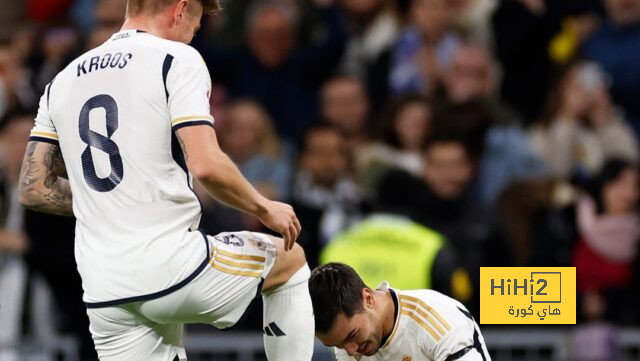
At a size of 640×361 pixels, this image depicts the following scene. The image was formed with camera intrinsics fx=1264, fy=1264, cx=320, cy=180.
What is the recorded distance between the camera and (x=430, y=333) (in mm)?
4984

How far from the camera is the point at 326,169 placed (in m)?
9.09

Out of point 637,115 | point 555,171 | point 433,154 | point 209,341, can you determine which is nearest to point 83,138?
point 209,341

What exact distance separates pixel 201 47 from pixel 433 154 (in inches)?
92.7

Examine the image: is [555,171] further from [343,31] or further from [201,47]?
[201,47]

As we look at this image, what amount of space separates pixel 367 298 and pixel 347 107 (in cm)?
476

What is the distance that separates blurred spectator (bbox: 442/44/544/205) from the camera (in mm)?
8914

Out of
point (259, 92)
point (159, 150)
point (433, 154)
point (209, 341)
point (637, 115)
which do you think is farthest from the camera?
point (259, 92)

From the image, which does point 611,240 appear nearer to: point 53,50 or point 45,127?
point 45,127

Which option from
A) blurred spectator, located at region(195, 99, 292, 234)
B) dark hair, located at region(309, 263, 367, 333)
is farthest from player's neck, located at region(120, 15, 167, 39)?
blurred spectator, located at region(195, 99, 292, 234)

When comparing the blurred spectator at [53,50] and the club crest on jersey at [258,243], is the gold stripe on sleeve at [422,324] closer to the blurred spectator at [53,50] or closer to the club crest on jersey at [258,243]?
the club crest on jersey at [258,243]

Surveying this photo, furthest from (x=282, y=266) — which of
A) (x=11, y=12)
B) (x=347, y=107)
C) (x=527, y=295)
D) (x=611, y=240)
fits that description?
Answer: (x=11, y=12)

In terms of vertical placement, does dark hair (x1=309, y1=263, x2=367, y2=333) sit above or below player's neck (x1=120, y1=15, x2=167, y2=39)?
Answer: below

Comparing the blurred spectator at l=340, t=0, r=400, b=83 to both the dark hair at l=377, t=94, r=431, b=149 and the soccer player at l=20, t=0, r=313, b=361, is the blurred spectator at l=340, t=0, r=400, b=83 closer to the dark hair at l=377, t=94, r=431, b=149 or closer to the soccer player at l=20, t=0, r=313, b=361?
the dark hair at l=377, t=94, r=431, b=149

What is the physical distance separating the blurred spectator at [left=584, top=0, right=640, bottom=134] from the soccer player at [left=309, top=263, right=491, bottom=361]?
471 cm
